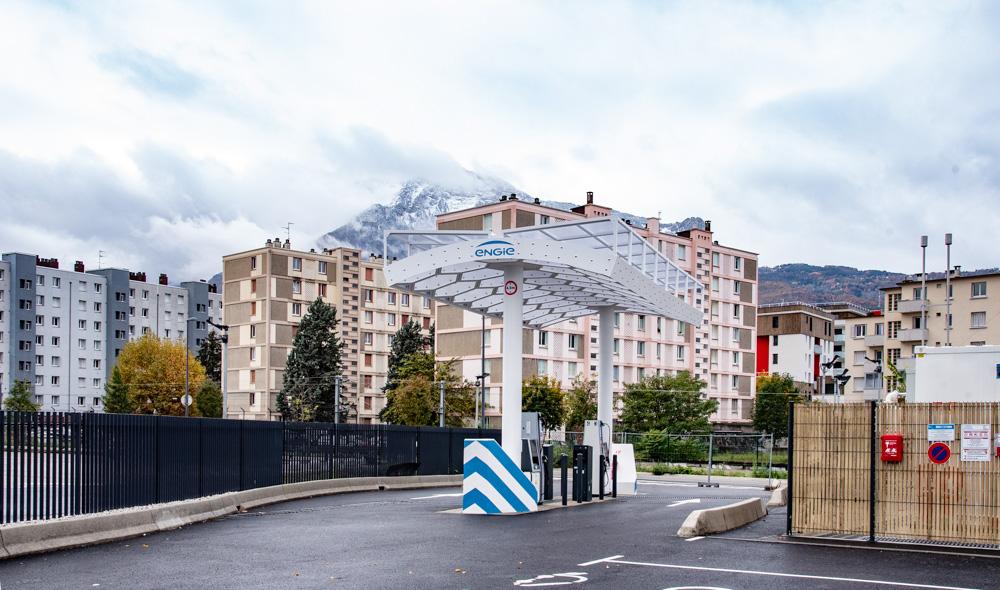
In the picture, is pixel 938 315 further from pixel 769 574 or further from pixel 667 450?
pixel 769 574

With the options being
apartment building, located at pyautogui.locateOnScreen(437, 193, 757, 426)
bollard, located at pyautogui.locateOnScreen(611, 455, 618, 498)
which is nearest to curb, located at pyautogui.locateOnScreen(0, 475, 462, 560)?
bollard, located at pyautogui.locateOnScreen(611, 455, 618, 498)

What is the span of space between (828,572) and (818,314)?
5602 inches

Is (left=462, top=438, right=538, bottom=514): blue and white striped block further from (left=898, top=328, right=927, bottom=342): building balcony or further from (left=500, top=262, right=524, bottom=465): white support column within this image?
(left=898, top=328, right=927, bottom=342): building balcony

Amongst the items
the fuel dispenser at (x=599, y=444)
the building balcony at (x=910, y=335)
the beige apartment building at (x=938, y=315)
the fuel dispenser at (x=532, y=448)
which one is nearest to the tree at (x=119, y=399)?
the beige apartment building at (x=938, y=315)

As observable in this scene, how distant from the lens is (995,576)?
39.0 ft

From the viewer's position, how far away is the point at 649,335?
97500 mm

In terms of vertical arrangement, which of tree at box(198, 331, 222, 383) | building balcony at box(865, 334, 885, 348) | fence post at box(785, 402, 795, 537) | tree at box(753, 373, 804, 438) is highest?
building balcony at box(865, 334, 885, 348)

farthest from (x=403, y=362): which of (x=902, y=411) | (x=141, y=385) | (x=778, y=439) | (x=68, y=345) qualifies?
(x=902, y=411)

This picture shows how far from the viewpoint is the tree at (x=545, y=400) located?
78.8m

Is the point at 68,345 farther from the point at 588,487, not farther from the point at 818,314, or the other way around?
the point at 588,487

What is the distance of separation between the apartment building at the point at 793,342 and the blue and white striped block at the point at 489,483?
123 meters

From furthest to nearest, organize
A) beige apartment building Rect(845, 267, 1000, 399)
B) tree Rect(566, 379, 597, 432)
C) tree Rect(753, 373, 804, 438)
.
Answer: tree Rect(753, 373, 804, 438) < beige apartment building Rect(845, 267, 1000, 399) < tree Rect(566, 379, 597, 432)

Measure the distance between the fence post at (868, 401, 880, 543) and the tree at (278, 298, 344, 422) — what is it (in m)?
78.8

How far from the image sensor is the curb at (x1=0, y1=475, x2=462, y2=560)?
13.9 metres
